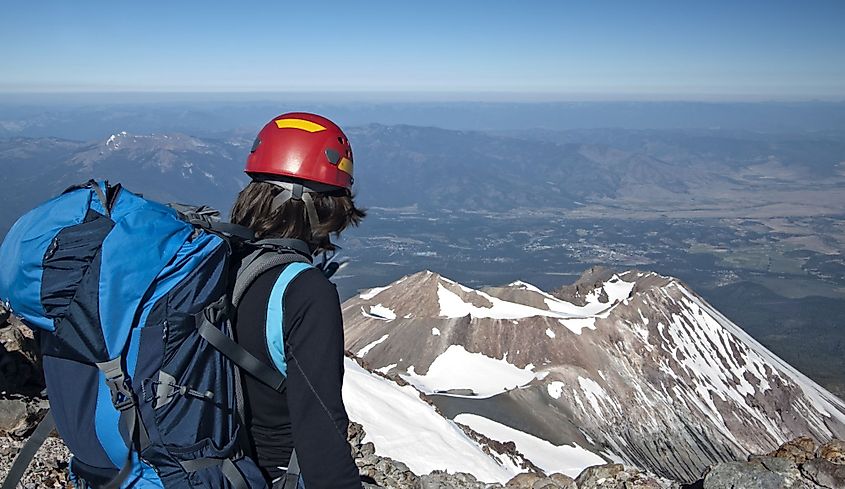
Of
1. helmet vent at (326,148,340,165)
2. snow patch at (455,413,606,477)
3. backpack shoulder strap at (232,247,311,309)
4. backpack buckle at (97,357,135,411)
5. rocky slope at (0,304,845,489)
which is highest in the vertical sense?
helmet vent at (326,148,340,165)

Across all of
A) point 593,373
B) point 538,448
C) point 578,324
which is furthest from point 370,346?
point 538,448

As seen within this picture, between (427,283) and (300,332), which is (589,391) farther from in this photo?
(300,332)

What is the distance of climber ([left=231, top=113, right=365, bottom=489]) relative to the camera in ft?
13.9

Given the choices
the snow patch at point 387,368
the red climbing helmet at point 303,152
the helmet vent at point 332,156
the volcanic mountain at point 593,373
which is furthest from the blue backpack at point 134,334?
the snow patch at point 387,368

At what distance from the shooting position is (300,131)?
17.4ft

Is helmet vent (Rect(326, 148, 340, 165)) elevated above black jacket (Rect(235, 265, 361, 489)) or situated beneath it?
elevated above

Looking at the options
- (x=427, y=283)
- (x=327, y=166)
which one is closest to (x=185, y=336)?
(x=327, y=166)

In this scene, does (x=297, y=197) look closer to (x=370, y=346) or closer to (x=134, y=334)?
(x=134, y=334)

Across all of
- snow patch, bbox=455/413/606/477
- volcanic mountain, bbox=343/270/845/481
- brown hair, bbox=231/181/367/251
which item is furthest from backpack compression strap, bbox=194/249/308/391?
volcanic mountain, bbox=343/270/845/481

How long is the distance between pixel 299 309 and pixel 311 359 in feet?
1.18

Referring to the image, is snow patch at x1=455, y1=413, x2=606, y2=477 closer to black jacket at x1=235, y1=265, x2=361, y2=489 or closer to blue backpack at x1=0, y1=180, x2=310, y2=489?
black jacket at x1=235, y1=265, x2=361, y2=489

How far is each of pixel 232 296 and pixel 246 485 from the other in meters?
1.41

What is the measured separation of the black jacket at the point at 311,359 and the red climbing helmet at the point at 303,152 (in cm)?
98

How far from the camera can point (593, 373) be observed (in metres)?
86.1
